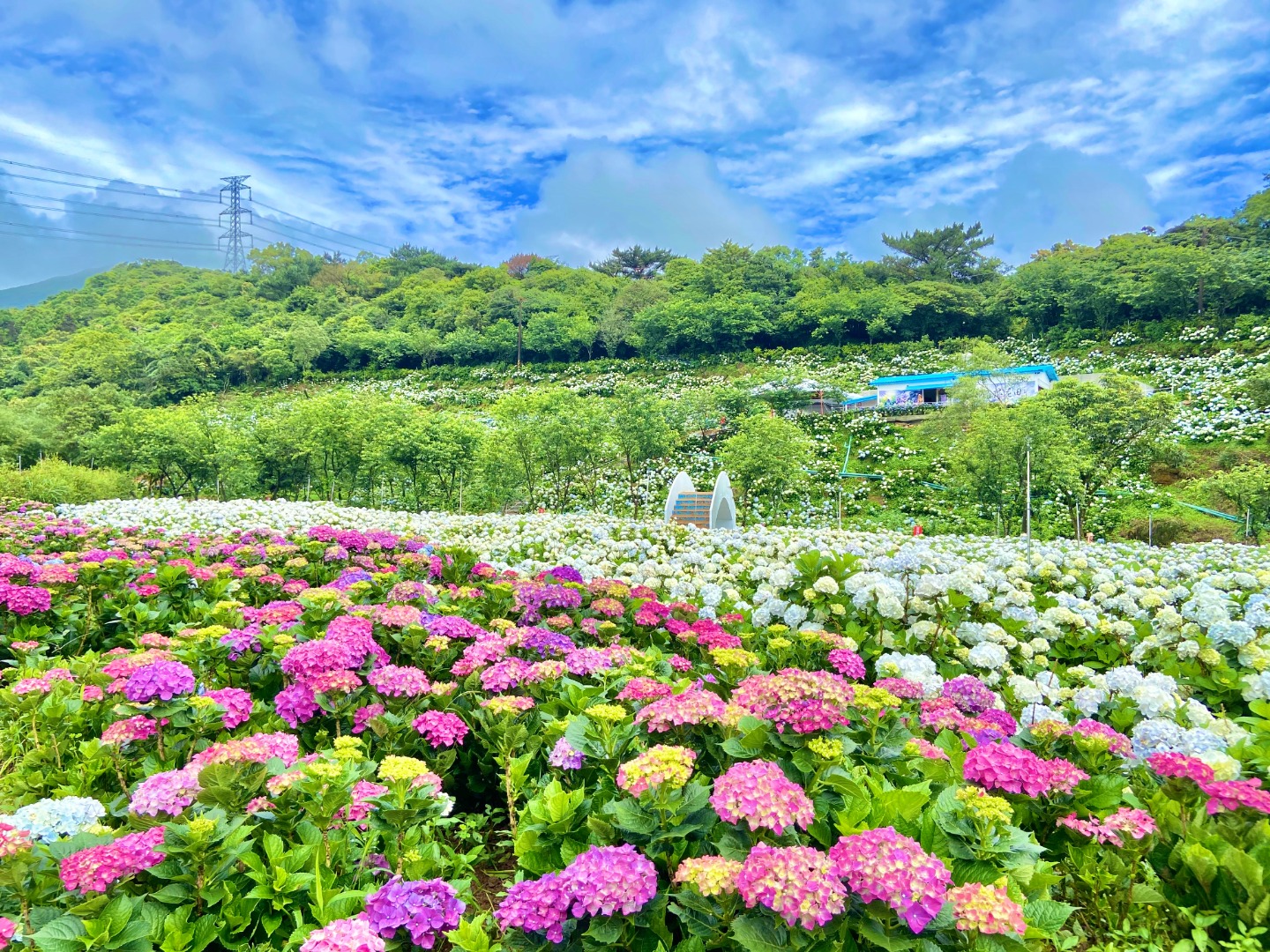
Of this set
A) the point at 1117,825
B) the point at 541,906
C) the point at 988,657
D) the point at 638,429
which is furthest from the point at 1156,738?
the point at 638,429

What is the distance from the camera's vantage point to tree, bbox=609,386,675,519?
23516 millimetres

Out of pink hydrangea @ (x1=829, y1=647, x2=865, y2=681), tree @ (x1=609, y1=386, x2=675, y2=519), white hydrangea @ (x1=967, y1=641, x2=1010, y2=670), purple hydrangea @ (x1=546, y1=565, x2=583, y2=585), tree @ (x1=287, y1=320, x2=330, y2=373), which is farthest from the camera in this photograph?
tree @ (x1=287, y1=320, x2=330, y2=373)

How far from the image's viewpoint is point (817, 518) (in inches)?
898

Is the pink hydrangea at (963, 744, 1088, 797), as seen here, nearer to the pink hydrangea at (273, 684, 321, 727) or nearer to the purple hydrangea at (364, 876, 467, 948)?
the purple hydrangea at (364, 876, 467, 948)

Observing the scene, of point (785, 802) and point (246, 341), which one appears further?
point (246, 341)

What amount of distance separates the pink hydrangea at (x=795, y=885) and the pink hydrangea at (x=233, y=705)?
2.04 meters

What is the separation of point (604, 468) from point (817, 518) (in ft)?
31.7

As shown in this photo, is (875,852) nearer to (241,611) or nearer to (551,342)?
(241,611)

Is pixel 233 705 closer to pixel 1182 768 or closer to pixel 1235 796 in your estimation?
pixel 1182 768

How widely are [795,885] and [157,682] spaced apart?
2.30 m

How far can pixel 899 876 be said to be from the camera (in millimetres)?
1305

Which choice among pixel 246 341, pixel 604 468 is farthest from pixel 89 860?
pixel 246 341

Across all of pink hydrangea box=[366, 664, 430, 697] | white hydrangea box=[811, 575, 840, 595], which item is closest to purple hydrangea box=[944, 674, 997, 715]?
white hydrangea box=[811, 575, 840, 595]

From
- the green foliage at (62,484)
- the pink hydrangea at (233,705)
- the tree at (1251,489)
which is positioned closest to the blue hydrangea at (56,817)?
the pink hydrangea at (233,705)
